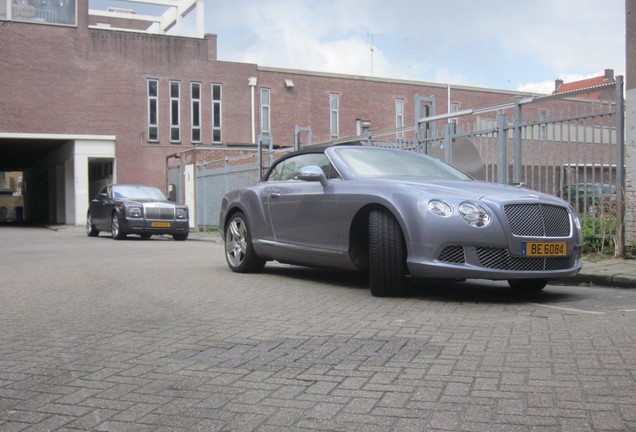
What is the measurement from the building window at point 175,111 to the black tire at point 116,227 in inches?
765

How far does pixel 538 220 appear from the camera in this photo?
637cm

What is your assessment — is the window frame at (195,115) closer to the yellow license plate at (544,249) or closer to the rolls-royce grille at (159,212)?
the rolls-royce grille at (159,212)

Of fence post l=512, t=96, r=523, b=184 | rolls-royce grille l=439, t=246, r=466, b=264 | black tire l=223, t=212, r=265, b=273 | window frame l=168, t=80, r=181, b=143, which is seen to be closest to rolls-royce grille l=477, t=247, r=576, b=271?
rolls-royce grille l=439, t=246, r=466, b=264

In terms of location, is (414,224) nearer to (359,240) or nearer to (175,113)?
(359,240)

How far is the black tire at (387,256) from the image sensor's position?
6.43m

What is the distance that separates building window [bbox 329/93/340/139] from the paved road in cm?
3609

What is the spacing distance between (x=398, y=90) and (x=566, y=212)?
1555 inches

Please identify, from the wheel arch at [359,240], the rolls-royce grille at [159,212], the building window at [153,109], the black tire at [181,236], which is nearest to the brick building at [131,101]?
the building window at [153,109]

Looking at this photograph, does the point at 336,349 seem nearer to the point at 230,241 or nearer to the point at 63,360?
the point at 63,360

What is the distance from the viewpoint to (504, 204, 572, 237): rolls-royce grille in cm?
623

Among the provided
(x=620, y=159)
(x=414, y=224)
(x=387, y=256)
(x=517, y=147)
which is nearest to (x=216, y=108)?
(x=517, y=147)

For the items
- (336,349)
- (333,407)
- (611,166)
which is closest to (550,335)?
(336,349)

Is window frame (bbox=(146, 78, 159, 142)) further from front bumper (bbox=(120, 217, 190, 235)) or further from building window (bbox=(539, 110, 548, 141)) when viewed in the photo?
building window (bbox=(539, 110, 548, 141))

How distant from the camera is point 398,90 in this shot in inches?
1781
